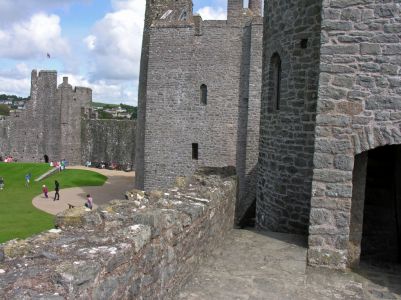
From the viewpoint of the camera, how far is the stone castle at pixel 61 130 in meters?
42.6

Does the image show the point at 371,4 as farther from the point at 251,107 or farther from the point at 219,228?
the point at 251,107

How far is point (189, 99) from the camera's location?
20.7m

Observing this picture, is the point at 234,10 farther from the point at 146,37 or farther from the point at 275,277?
the point at 275,277

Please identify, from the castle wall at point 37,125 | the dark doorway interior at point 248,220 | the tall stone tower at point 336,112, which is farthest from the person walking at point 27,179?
the tall stone tower at point 336,112

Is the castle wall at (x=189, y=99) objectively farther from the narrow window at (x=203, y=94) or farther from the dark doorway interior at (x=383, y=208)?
the dark doorway interior at (x=383, y=208)

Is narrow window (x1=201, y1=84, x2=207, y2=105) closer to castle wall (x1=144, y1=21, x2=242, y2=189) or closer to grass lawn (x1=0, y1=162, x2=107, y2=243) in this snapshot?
castle wall (x1=144, y1=21, x2=242, y2=189)

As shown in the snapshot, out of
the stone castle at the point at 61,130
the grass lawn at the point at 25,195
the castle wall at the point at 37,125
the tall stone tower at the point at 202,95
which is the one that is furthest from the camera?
the castle wall at the point at 37,125

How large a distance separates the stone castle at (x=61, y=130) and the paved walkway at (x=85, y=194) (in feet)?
22.0

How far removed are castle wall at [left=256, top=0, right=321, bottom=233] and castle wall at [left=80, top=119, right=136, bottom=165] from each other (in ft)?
111

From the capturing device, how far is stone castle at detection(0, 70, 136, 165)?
42562 mm

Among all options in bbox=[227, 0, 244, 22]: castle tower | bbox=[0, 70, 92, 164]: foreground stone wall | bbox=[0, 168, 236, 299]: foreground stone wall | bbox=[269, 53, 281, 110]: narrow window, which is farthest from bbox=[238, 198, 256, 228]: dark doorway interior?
bbox=[0, 70, 92, 164]: foreground stone wall

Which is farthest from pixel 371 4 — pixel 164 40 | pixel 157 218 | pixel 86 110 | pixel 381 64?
pixel 86 110

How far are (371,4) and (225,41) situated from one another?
571 inches

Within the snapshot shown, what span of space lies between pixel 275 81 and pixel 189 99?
39.7 feet
